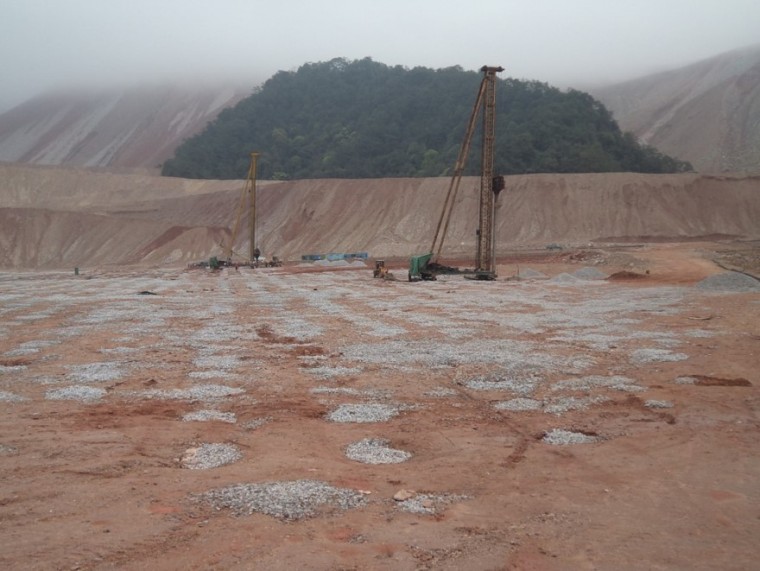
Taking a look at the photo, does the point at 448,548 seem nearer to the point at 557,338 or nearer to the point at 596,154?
the point at 557,338

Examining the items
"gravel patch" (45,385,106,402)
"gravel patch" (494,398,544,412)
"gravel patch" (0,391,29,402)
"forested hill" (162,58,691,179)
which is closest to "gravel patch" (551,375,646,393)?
"gravel patch" (494,398,544,412)

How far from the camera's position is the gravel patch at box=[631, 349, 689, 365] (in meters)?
11.8

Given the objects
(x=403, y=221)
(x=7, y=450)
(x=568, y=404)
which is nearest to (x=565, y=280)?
(x=568, y=404)

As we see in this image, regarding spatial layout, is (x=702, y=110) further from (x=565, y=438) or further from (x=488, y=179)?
(x=565, y=438)

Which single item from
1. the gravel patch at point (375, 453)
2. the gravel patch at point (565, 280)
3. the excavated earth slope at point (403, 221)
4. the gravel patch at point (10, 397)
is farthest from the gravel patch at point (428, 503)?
the excavated earth slope at point (403, 221)

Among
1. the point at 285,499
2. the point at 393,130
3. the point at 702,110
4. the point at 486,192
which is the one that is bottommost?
the point at 285,499

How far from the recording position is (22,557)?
446 cm

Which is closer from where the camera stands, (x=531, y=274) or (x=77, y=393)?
(x=77, y=393)

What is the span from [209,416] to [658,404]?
6068 millimetres

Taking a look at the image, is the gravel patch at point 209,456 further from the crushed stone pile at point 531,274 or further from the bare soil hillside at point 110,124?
the bare soil hillside at point 110,124

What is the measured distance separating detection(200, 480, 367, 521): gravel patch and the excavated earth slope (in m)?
52.4

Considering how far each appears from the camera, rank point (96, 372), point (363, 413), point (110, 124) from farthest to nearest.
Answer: point (110, 124)
point (96, 372)
point (363, 413)

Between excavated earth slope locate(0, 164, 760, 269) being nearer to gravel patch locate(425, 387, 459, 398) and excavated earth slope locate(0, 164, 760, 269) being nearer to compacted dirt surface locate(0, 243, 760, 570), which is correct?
compacted dirt surface locate(0, 243, 760, 570)

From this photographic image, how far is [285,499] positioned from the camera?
18.4ft
